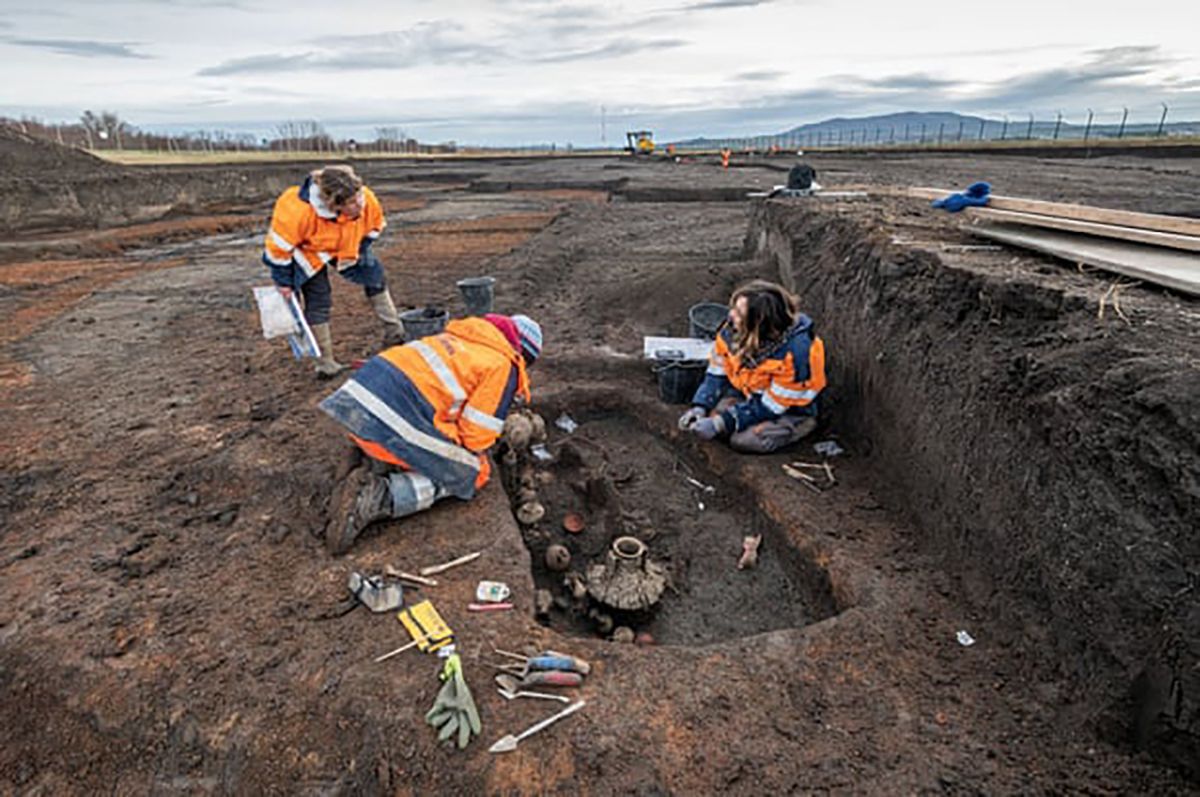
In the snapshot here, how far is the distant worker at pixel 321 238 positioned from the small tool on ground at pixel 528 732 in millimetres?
4128

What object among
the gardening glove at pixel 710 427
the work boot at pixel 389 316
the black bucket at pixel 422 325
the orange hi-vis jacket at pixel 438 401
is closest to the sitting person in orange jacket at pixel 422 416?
the orange hi-vis jacket at pixel 438 401

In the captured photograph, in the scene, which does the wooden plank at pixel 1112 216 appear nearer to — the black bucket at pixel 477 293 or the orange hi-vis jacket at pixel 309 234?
the black bucket at pixel 477 293

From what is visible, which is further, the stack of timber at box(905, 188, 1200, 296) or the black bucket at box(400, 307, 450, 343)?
the black bucket at box(400, 307, 450, 343)

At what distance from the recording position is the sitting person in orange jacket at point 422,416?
3412 mm

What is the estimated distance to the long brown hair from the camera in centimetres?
430

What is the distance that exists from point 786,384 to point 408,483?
268 cm

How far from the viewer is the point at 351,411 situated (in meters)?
3.38

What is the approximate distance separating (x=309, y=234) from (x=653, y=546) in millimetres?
3661

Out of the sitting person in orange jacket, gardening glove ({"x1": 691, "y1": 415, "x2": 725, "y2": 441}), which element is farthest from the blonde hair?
gardening glove ({"x1": 691, "y1": 415, "x2": 725, "y2": 441})

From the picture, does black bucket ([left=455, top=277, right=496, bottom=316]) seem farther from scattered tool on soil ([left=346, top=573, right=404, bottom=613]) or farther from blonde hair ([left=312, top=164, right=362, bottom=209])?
scattered tool on soil ([left=346, top=573, right=404, bottom=613])

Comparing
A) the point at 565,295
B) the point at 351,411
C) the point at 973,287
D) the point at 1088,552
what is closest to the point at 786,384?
the point at 973,287

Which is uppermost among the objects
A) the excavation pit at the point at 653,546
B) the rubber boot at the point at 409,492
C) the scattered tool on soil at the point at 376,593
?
the rubber boot at the point at 409,492

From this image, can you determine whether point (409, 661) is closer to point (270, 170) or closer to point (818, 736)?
point (818, 736)

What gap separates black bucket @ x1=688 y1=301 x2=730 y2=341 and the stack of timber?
2.19 meters
